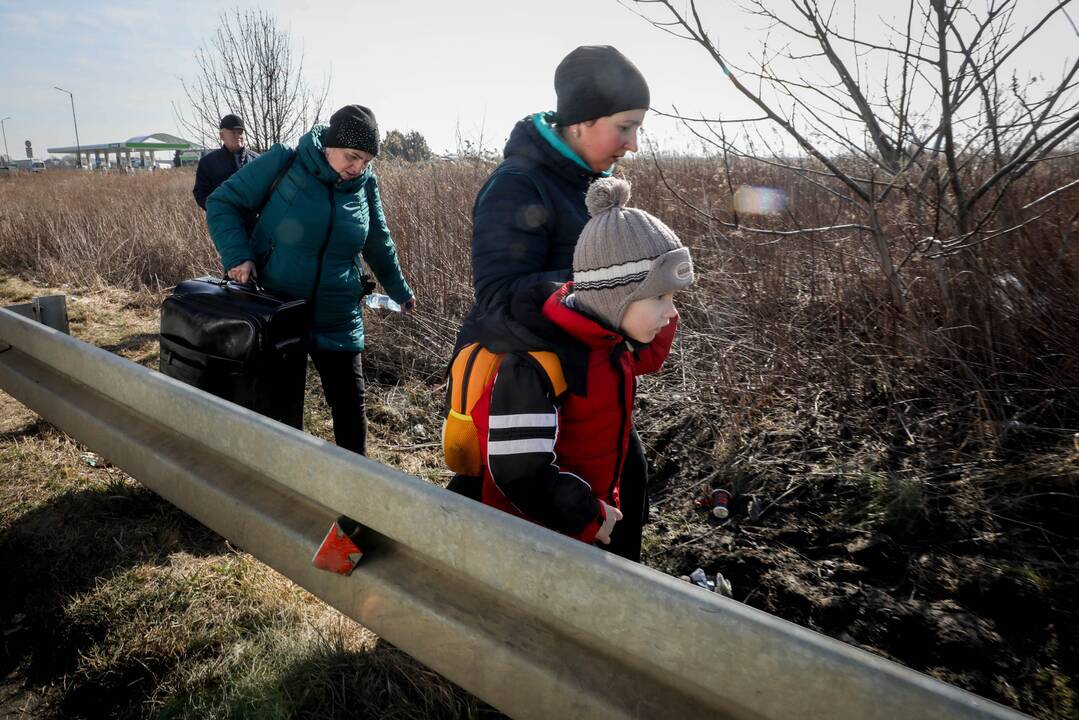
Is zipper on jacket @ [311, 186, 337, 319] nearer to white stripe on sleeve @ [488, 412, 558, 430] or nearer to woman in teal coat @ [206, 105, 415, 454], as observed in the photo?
woman in teal coat @ [206, 105, 415, 454]

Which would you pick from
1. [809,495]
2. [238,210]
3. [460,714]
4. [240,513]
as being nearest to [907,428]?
[809,495]

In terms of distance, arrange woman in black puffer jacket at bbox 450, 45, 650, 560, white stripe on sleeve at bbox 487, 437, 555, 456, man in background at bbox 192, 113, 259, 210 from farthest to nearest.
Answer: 1. man in background at bbox 192, 113, 259, 210
2. woman in black puffer jacket at bbox 450, 45, 650, 560
3. white stripe on sleeve at bbox 487, 437, 555, 456

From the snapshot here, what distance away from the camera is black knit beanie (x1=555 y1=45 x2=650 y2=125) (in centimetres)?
219

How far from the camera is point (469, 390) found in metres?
1.79

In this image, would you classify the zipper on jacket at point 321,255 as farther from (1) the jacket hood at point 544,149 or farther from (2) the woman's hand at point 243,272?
(1) the jacket hood at point 544,149

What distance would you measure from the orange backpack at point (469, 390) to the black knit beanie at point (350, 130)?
62.5 inches

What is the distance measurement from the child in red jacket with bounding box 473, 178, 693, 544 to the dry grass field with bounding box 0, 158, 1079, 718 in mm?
688

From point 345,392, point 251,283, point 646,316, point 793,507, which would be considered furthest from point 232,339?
point 793,507

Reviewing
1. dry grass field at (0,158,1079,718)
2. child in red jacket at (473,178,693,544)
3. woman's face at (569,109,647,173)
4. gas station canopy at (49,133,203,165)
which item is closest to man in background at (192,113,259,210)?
dry grass field at (0,158,1079,718)

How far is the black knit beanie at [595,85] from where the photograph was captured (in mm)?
2191

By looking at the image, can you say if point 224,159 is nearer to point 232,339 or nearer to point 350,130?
point 350,130

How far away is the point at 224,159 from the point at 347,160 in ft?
13.5

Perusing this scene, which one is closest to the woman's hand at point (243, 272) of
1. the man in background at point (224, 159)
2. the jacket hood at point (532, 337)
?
the jacket hood at point (532, 337)

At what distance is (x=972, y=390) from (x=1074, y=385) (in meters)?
0.37
